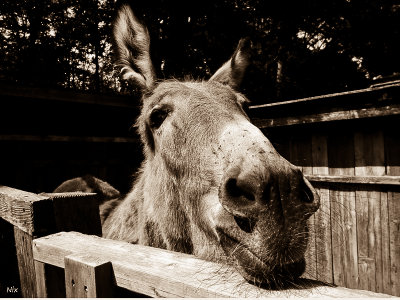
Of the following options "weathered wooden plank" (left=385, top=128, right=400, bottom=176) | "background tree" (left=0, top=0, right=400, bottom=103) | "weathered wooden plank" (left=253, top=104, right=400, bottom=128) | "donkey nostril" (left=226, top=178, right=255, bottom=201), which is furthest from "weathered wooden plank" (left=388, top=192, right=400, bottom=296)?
"background tree" (left=0, top=0, right=400, bottom=103)

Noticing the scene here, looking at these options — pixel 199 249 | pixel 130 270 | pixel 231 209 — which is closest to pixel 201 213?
pixel 199 249

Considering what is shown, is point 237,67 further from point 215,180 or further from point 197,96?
point 215,180

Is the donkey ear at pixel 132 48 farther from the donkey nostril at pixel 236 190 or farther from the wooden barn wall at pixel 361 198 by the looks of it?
the wooden barn wall at pixel 361 198

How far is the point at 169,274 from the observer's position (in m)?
1.14

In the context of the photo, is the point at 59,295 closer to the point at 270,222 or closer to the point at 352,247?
the point at 270,222

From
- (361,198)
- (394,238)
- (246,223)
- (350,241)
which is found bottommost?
(350,241)

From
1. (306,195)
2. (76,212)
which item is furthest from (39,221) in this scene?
(306,195)

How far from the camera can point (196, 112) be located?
2.49 meters

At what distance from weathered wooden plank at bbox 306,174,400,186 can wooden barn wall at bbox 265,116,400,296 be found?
0.10 metres

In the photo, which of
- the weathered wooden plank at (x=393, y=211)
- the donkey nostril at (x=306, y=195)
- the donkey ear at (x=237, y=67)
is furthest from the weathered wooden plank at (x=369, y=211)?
the donkey nostril at (x=306, y=195)

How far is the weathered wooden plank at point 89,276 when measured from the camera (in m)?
1.29

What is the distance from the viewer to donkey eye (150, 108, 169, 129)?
2.80 metres

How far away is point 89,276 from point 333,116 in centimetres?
511

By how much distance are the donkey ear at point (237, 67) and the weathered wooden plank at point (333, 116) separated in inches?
90.2
